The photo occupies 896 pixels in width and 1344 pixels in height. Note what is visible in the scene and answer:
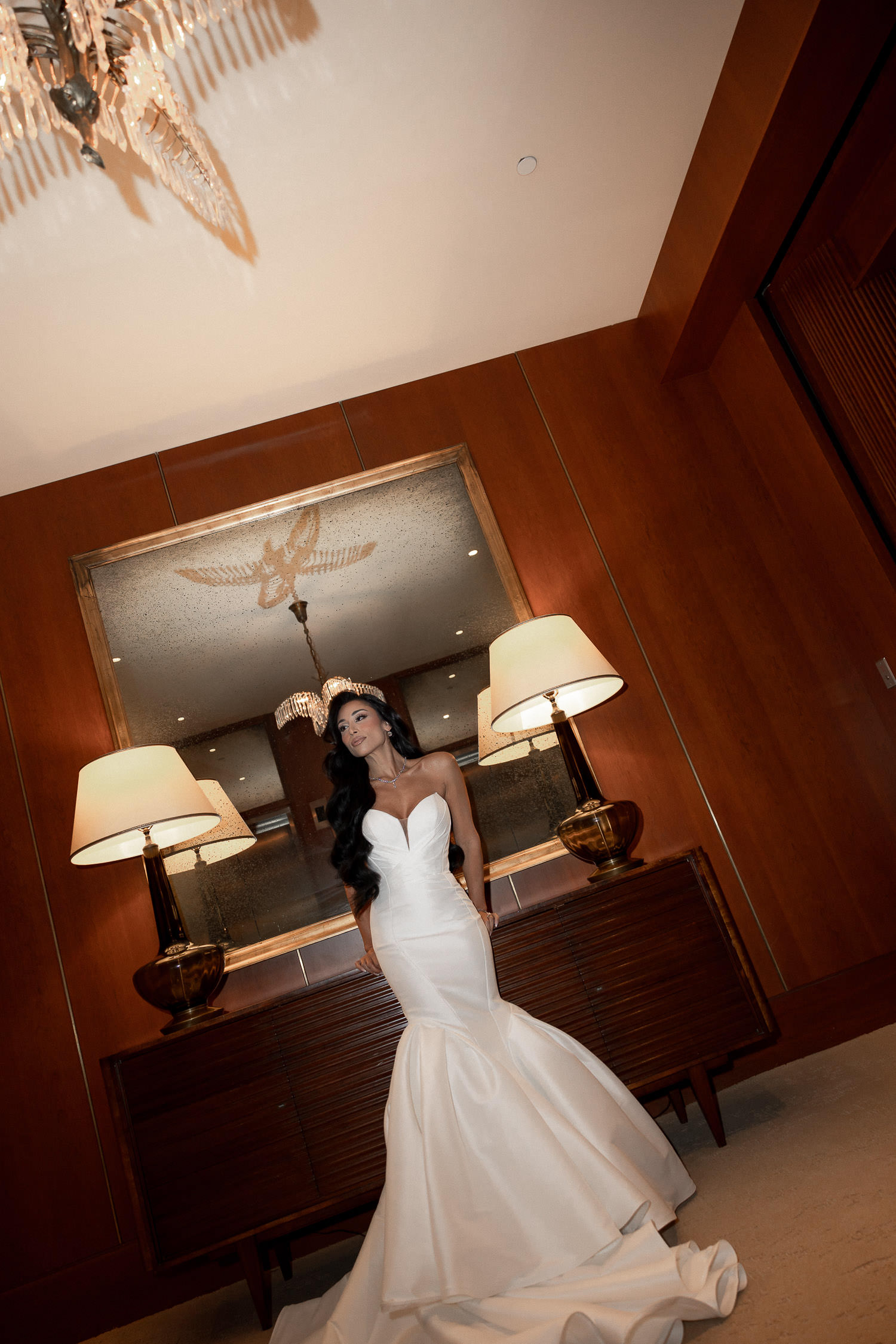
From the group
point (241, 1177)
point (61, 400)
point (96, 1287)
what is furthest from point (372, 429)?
point (96, 1287)

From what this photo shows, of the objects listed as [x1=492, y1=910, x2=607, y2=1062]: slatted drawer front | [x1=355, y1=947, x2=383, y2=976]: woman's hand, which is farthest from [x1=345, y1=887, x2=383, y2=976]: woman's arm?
[x1=492, y1=910, x2=607, y2=1062]: slatted drawer front

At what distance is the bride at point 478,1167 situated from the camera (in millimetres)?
1805

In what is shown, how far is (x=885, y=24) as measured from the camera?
2426mm

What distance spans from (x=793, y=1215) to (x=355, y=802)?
5.40 ft

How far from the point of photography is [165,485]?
3.88 metres

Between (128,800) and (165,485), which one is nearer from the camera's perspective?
(128,800)

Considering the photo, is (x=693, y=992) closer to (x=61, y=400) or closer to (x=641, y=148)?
(x=641, y=148)

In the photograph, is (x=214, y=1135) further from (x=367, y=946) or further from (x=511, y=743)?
(x=511, y=743)

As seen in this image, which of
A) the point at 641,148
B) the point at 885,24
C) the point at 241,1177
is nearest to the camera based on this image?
the point at 885,24

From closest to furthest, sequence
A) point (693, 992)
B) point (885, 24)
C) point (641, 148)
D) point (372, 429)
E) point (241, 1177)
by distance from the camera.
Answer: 1. point (885, 24)
2. point (241, 1177)
3. point (693, 992)
4. point (641, 148)
5. point (372, 429)

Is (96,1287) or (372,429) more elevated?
(372,429)

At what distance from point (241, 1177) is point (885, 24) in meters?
3.88

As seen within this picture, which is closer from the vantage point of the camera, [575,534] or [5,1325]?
[5,1325]

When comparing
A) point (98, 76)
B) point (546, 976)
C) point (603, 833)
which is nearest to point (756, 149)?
point (98, 76)
